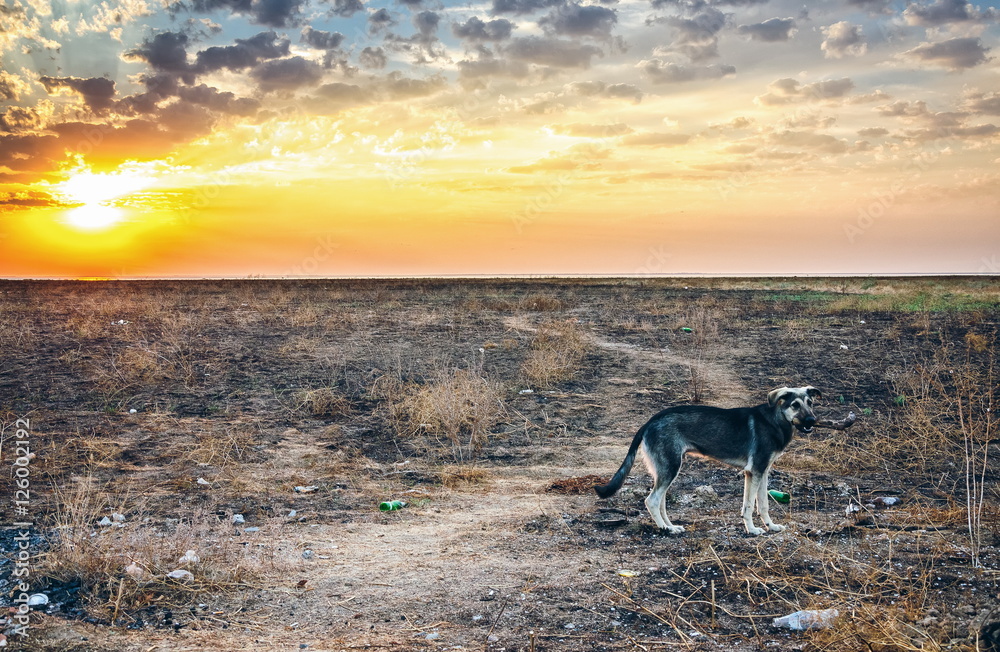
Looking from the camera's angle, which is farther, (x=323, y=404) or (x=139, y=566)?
(x=323, y=404)

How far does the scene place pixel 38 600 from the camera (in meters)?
5.17

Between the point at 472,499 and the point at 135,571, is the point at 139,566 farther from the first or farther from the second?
the point at 472,499

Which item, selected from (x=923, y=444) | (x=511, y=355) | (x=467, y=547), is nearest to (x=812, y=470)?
(x=923, y=444)

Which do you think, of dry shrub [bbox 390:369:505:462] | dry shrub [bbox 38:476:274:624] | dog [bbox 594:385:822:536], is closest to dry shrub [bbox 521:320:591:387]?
dry shrub [bbox 390:369:505:462]

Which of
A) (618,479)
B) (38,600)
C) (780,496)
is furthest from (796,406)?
(38,600)

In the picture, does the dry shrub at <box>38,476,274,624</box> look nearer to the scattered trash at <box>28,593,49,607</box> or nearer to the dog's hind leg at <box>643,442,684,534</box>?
the scattered trash at <box>28,593,49,607</box>

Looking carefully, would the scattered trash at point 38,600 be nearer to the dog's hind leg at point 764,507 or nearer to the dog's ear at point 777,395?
the dog's hind leg at point 764,507

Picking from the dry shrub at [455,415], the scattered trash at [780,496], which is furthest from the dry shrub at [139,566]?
the scattered trash at [780,496]

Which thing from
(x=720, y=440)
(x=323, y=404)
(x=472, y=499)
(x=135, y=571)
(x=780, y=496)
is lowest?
(x=472, y=499)

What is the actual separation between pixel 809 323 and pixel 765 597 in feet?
61.8

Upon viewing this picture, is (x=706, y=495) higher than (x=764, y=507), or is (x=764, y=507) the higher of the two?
(x=764, y=507)

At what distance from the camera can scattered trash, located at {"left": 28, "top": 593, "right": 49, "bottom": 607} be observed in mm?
5141

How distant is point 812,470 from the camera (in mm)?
9031

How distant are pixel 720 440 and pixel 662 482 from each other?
2.22ft
